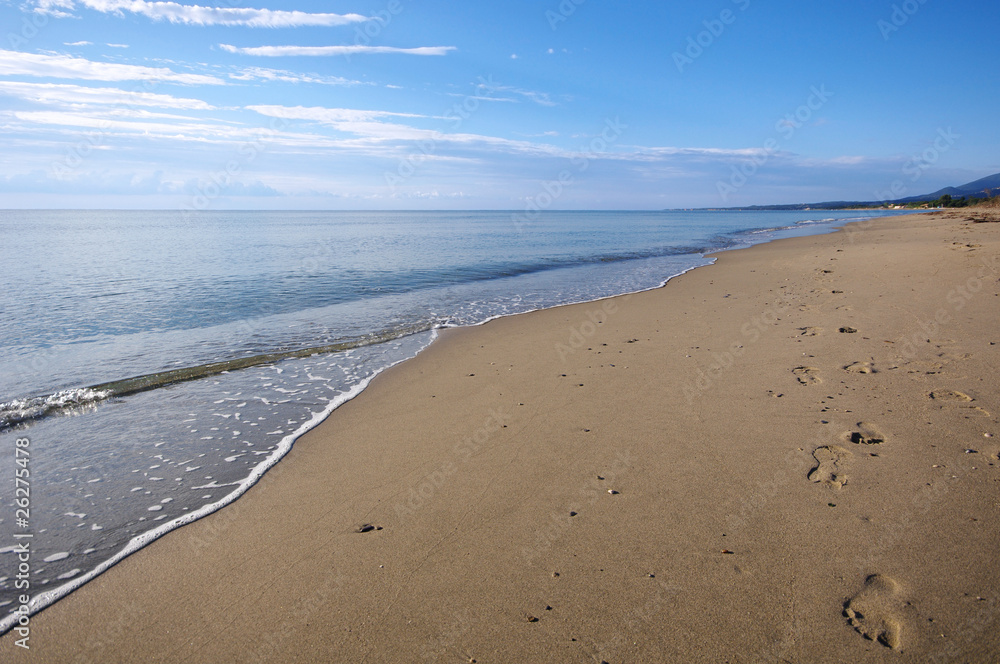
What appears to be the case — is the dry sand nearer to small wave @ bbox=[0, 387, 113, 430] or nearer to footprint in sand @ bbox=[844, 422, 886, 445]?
footprint in sand @ bbox=[844, 422, 886, 445]

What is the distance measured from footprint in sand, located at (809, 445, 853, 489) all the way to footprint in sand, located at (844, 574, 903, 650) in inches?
46.4

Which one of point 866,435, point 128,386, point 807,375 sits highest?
point 128,386

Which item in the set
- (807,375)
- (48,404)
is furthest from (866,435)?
(48,404)

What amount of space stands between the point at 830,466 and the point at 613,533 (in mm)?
2268

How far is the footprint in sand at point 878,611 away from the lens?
8.61ft

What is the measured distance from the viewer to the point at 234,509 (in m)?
4.43

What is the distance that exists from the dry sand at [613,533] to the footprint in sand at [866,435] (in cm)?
2

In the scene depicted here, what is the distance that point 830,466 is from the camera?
4336 millimetres

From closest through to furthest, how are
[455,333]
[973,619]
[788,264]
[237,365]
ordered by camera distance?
1. [973,619]
2. [237,365]
3. [455,333]
4. [788,264]

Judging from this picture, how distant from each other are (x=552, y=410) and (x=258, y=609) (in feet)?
12.5

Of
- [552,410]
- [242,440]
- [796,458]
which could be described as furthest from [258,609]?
[796,458]

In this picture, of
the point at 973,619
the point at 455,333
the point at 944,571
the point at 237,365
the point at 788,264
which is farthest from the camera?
the point at 788,264

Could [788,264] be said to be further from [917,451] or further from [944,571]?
[944,571]

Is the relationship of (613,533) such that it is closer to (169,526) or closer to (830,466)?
(830,466)
